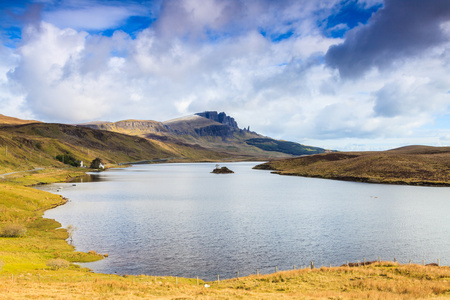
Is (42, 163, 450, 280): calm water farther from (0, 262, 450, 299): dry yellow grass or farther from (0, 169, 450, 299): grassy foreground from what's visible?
Answer: (0, 262, 450, 299): dry yellow grass

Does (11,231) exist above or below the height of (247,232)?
above

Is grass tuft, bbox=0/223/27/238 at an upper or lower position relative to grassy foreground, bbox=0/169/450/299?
upper

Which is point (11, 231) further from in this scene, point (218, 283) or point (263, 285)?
point (263, 285)

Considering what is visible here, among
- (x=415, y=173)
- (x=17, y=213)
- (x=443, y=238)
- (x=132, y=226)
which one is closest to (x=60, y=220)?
(x=17, y=213)

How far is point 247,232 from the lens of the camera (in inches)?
2514

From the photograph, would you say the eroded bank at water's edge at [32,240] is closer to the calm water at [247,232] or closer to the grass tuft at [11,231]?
the grass tuft at [11,231]

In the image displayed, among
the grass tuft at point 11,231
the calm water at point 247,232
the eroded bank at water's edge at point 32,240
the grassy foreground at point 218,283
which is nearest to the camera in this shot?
the grassy foreground at point 218,283

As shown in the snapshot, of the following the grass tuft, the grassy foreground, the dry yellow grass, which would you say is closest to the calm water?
the grassy foreground

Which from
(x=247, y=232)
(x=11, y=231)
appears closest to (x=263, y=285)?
(x=247, y=232)

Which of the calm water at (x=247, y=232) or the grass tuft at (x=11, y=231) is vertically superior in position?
the grass tuft at (x=11, y=231)

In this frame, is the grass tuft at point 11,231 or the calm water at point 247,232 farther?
the grass tuft at point 11,231

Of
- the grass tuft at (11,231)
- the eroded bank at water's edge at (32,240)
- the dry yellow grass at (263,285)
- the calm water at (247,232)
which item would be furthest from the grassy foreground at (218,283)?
the grass tuft at (11,231)

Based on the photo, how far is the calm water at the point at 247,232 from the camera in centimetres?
4708

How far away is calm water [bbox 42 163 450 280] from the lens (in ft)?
154
